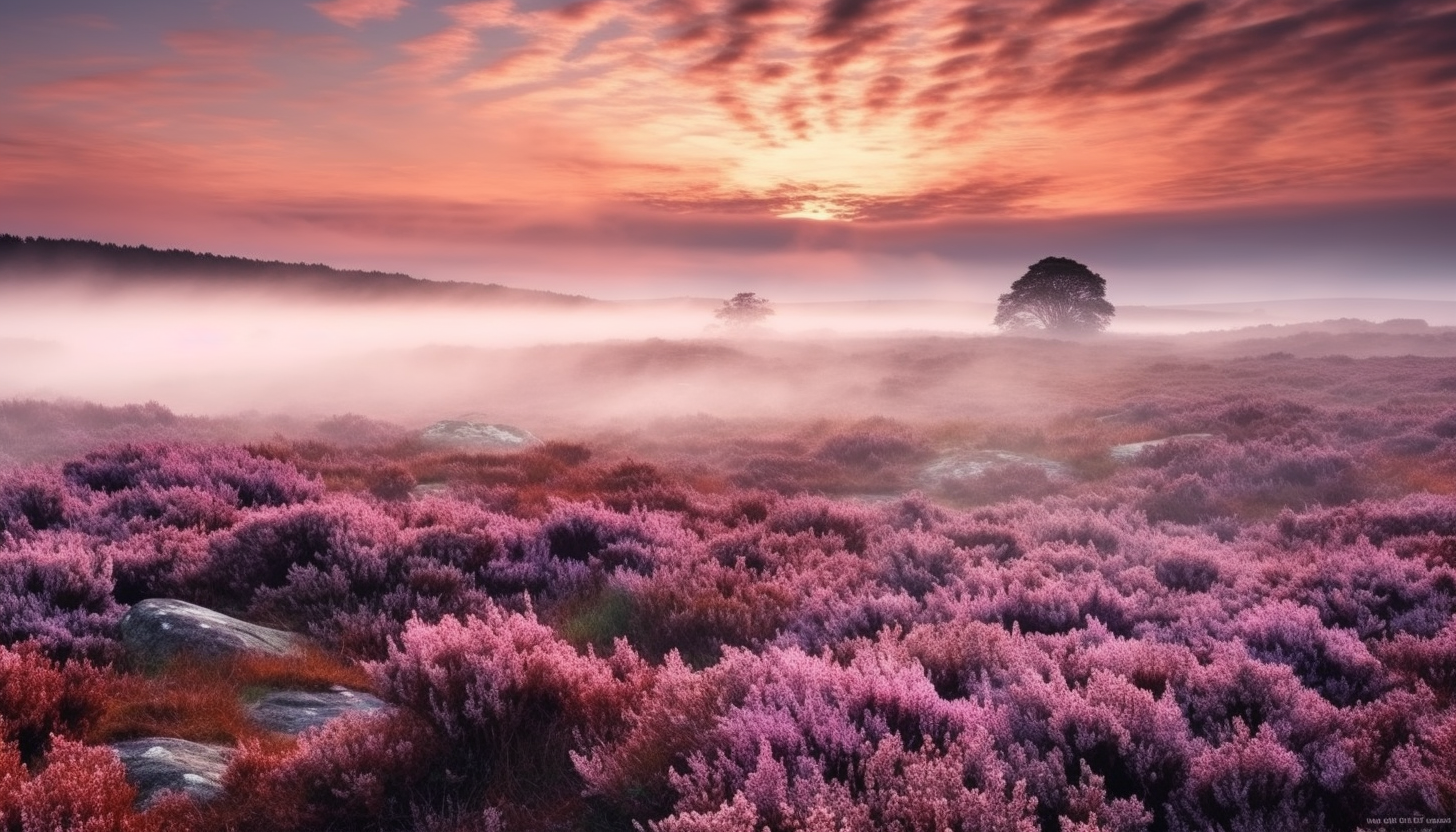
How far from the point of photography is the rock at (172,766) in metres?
3.50

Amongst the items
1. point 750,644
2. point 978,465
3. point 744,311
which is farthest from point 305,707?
point 744,311

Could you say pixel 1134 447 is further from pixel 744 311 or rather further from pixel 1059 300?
pixel 744 311

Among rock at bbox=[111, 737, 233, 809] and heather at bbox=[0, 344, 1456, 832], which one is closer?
heather at bbox=[0, 344, 1456, 832]

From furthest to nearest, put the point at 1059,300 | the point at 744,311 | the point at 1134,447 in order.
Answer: the point at 744,311
the point at 1059,300
the point at 1134,447

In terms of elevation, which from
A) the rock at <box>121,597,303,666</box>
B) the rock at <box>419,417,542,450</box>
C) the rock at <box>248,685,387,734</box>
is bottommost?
the rock at <box>419,417,542,450</box>

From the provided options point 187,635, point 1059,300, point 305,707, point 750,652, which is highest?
point 1059,300

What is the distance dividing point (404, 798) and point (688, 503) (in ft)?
25.0

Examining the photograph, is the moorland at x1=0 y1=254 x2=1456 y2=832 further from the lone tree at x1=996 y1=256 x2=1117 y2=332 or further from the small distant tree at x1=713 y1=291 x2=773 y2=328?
the small distant tree at x1=713 y1=291 x2=773 y2=328

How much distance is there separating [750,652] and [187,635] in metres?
3.99

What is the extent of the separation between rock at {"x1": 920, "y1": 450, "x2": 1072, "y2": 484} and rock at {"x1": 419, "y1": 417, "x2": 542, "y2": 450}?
1082 cm

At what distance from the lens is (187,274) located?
12069 centimetres

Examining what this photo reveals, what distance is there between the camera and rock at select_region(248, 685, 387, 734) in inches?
174

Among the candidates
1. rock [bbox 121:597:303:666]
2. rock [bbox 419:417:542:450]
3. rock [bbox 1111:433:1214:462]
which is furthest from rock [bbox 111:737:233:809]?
rock [bbox 419:417:542:450]

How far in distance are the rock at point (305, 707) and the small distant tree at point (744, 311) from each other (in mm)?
86526
